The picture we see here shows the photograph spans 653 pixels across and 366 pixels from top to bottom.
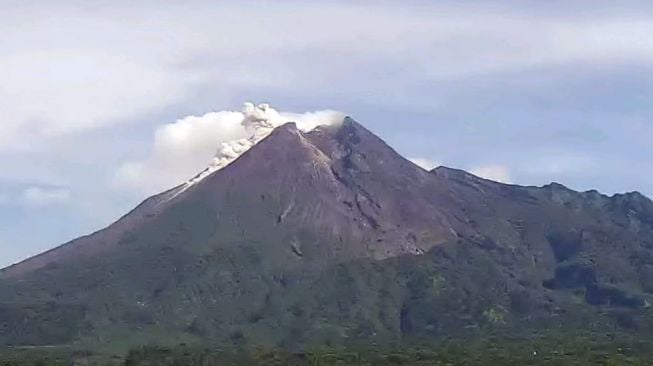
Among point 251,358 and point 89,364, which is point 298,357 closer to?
point 251,358

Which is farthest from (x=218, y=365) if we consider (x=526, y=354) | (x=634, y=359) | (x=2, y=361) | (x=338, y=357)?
(x=634, y=359)

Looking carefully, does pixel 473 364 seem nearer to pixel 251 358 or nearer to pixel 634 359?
pixel 634 359

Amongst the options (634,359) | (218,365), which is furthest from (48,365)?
(634,359)

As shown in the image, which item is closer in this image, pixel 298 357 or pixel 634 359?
pixel 634 359

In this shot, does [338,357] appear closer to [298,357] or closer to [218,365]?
[298,357]

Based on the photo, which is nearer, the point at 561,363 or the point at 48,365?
the point at 561,363

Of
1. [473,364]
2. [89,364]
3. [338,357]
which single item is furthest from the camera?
[89,364]

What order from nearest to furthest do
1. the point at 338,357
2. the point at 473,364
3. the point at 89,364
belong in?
the point at 473,364, the point at 338,357, the point at 89,364
